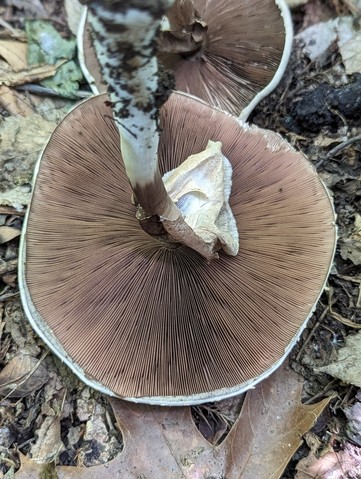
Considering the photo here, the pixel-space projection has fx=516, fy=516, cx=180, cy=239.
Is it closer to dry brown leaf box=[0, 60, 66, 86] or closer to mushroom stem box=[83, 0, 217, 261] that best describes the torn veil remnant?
mushroom stem box=[83, 0, 217, 261]

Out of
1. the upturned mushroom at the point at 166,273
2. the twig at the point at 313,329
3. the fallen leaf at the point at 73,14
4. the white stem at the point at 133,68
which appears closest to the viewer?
the white stem at the point at 133,68

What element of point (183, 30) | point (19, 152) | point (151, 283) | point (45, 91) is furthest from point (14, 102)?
point (151, 283)

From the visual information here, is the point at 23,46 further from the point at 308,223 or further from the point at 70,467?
the point at 70,467

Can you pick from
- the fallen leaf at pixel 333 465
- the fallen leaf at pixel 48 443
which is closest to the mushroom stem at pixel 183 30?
the fallen leaf at pixel 48 443

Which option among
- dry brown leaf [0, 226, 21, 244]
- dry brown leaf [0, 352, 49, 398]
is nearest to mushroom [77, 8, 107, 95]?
dry brown leaf [0, 226, 21, 244]

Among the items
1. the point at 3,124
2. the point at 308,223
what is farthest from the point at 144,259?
the point at 3,124

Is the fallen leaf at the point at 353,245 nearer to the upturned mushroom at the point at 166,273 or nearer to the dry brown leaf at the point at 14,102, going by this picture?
the upturned mushroom at the point at 166,273
